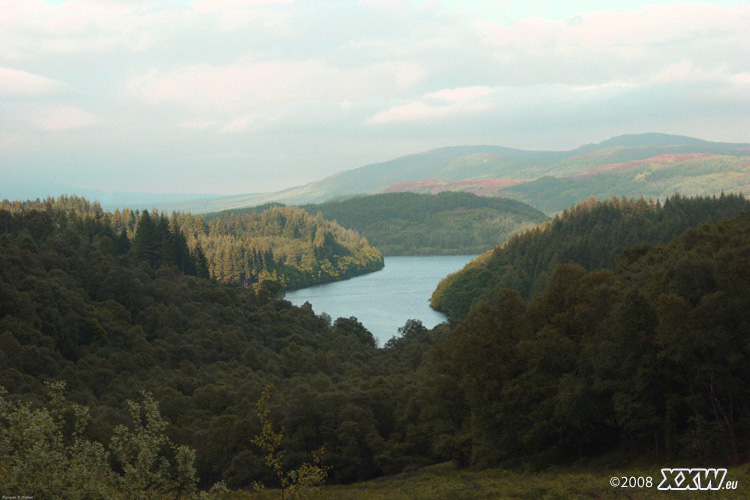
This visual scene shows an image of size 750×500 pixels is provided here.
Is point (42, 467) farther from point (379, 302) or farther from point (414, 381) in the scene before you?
point (379, 302)

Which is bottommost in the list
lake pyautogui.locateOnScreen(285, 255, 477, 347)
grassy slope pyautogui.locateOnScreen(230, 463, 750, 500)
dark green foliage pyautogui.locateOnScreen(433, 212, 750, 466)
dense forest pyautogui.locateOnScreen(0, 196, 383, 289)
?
lake pyautogui.locateOnScreen(285, 255, 477, 347)

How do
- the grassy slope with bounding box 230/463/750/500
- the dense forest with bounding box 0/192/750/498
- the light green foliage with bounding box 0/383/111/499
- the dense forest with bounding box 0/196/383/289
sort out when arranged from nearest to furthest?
1. the light green foliage with bounding box 0/383/111/499
2. the grassy slope with bounding box 230/463/750/500
3. the dense forest with bounding box 0/192/750/498
4. the dense forest with bounding box 0/196/383/289

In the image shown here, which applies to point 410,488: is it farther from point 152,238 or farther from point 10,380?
point 152,238

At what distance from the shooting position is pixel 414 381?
155 feet

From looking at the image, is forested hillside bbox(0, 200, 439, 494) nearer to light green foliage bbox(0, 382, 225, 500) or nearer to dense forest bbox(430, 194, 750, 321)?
light green foliage bbox(0, 382, 225, 500)

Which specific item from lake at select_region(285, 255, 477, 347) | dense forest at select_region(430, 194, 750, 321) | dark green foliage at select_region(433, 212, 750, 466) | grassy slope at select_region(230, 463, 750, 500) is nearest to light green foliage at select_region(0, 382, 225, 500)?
grassy slope at select_region(230, 463, 750, 500)

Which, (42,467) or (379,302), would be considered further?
(379,302)

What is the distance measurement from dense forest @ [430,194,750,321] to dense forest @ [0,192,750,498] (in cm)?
6475

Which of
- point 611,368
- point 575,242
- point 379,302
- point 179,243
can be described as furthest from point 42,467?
point 379,302

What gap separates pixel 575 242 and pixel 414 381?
9371 cm

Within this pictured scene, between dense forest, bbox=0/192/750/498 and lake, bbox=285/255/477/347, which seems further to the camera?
lake, bbox=285/255/477/347

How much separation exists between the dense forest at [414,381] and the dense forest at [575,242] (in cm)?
6475

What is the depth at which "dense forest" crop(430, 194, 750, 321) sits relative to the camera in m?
129

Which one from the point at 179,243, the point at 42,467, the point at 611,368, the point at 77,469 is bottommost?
the point at 611,368
